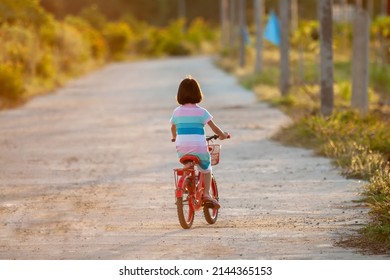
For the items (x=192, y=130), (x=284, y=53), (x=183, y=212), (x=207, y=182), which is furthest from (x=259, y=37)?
(x=183, y=212)

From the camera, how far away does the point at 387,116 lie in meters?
24.3

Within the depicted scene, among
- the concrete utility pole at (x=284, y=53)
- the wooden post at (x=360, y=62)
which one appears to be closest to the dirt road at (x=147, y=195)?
the wooden post at (x=360, y=62)

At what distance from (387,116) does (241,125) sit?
174 inches

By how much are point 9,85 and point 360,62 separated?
9458mm

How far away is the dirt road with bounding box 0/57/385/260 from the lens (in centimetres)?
963

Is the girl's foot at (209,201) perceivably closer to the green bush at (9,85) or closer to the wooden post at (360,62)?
the wooden post at (360,62)

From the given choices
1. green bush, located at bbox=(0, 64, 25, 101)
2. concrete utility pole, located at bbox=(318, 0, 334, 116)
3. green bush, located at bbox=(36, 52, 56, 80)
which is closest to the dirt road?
concrete utility pole, located at bbox=(318, 0, 334, 116)

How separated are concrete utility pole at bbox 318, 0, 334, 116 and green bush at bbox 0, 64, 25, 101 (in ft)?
30.6

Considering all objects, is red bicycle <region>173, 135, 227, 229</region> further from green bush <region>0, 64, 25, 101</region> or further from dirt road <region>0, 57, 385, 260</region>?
green bush <region>0, 64, 25, 101</region>

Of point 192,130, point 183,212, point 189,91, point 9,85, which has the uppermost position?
point 189,91

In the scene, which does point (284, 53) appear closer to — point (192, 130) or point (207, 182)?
point (207, 182)

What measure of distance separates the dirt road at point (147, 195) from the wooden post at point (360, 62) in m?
1.58

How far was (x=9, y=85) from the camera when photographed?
2716 cm
